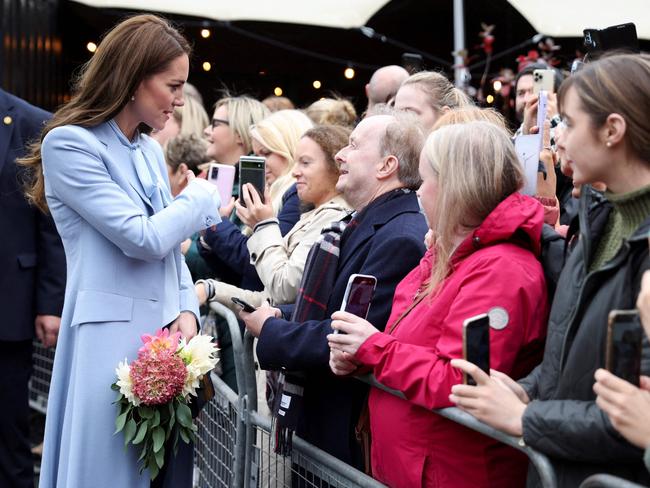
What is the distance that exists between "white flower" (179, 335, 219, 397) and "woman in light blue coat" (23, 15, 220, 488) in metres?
0.17

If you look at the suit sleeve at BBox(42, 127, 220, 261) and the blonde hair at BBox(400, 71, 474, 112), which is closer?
the suit sleeve at BBox(42, 127, 220, 261)

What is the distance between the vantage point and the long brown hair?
11.1 ft

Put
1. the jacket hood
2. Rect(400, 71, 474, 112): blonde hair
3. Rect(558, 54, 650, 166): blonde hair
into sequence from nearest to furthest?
Rect(558, 54, 650, 166): blonde hair
the jacket hood
Rect(400, 71, 474, 112): blonde hair

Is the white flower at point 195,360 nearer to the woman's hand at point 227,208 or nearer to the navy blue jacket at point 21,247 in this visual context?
the woman's hand at point 227,208

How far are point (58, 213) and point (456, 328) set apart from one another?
154 centimetres

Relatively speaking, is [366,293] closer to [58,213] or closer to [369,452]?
[369,452]

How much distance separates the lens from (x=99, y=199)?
3.22 meters

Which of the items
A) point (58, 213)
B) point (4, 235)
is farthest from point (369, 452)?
point (4, 235)

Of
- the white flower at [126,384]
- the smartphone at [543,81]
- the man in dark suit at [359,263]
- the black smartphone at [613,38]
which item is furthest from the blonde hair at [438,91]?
the white flower at [126,384]

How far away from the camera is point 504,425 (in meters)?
2.23

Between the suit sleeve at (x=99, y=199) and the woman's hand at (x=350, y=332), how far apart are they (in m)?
0.80

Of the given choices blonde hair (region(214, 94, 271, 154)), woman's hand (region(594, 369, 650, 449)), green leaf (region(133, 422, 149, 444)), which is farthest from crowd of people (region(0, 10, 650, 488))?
blonde hair (region(214, 94, 271, 154))

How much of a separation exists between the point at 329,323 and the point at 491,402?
962mm

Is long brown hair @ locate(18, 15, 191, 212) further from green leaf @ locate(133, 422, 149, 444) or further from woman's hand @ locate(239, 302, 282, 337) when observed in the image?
green leaf @ locate(133, 422, 149, 444)
